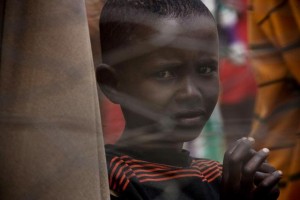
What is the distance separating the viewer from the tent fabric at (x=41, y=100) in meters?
0.46

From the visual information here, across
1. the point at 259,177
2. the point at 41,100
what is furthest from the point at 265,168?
the point at 41,100

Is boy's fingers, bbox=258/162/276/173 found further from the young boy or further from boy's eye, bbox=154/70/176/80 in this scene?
boy's eye, bbox=154/70/176/80

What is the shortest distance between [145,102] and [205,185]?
4.1 inches

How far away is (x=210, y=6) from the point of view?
572 mm

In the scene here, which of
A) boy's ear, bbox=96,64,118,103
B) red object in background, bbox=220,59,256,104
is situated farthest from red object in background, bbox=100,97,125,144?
red object in background, bbox=220,59,256,104

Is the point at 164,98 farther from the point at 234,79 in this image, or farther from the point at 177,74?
the point at 234,79

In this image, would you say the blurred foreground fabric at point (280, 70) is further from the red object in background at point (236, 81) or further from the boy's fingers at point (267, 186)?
the boy's fingers at point (267, 186)

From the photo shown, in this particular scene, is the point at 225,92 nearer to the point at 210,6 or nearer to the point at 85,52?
the point at 210,6

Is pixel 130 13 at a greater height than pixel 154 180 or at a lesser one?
greater

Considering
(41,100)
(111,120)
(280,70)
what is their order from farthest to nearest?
(280,70) < (111,120) < (41,100)

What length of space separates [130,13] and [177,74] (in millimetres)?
72

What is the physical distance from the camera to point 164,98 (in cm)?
52

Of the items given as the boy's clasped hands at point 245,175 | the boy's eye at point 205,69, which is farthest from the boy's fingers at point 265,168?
the boy's eye at point 205,69

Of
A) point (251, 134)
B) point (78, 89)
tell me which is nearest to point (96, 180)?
point (78, 89)
